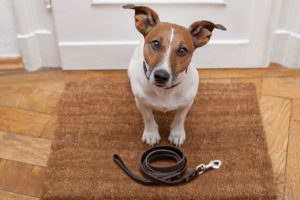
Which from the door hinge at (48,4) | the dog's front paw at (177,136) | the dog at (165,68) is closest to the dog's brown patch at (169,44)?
the dog at (165,68)

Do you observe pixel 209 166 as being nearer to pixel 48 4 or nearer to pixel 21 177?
pixel 21 177

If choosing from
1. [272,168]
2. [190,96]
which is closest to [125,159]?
[190,96]

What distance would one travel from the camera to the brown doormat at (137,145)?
1486 millimetres

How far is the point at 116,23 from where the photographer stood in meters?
→ 2.11

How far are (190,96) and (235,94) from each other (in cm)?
53

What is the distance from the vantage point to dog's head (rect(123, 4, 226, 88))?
1343 mm

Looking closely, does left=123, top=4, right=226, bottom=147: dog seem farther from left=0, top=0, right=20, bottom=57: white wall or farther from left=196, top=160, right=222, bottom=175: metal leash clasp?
left=0, top=0, right=20, bottom=57: white wall

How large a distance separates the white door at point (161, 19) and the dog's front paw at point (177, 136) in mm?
659

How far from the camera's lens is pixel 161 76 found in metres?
1.33

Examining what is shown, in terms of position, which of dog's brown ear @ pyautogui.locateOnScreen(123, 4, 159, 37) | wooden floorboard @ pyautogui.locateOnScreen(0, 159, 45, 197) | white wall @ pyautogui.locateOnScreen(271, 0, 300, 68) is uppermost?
dog's brown ear @ pyautogui.locateOnScreen(123, 4, 159, 37)

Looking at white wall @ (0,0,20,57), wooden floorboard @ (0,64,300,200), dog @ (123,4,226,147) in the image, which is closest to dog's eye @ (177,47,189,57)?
dog @ (123,4,226,147)

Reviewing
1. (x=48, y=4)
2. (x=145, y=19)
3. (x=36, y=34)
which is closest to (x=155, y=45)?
(x=145, y=19)

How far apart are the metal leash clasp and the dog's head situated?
0.39 meters

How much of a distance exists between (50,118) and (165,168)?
2.35ft
